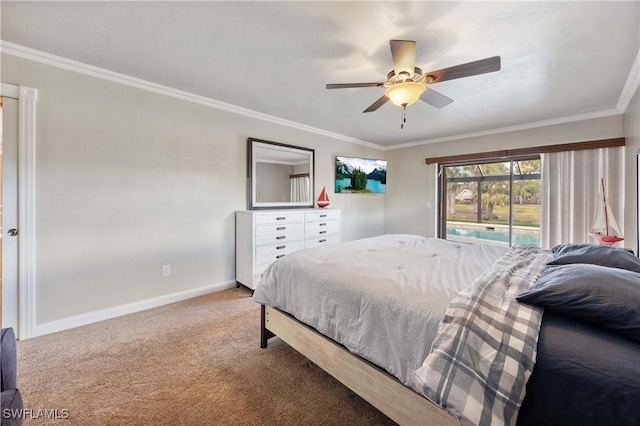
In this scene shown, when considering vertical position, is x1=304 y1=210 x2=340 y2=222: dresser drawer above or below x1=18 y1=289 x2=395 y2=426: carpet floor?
above

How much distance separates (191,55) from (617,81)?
3968 mm

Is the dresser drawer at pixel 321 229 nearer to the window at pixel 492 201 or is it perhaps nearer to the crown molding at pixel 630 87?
the window at pixel 492 201

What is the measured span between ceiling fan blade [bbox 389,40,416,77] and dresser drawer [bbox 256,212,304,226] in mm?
2147

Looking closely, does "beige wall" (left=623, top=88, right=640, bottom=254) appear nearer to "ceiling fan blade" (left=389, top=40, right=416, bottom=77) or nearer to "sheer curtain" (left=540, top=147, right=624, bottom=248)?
"sheer curtain" (left=540, top=147, right=624, bottom=248)

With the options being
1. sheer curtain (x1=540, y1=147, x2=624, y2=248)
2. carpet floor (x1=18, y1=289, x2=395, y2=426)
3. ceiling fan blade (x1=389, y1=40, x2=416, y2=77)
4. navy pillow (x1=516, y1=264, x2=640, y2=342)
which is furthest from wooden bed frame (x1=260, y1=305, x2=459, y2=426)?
sheer curtain (x1=540, y1=147, x2=624, y2=248)

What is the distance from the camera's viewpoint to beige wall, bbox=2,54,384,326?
2270 millimetres

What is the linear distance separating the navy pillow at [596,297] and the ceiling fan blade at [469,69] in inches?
50.7

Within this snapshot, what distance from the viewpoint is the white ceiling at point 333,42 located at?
164 centimetres

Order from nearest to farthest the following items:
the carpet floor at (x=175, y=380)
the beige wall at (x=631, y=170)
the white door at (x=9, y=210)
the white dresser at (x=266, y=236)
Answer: the carpet floor at (x=175, y=380), the white door at (x=9, y=210), the beige wall at (x=631, y=170), the white dresser at (x=266, y=236)

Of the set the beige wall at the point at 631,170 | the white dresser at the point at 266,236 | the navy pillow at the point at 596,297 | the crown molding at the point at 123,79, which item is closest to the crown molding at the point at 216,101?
the crown molding at the point at 123,79

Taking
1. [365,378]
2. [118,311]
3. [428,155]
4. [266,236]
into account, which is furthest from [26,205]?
[428,155]

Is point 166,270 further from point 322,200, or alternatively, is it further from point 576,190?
point 576,190

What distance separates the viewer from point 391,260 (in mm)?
1956

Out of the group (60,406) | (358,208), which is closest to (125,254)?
(60,406)
